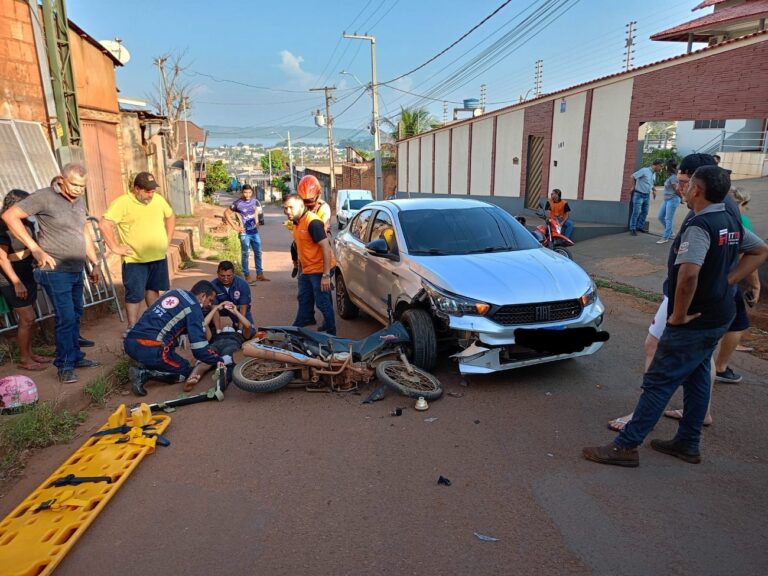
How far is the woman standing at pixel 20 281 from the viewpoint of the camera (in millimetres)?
4684

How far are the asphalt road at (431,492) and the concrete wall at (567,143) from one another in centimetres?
1208

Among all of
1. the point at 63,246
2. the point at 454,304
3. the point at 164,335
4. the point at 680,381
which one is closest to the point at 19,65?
the point at 63,246

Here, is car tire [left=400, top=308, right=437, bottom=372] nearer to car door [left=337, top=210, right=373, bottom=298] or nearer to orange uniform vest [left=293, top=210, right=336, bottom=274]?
orange uniform vest [left=293, top=210, right=336, bottom=274]

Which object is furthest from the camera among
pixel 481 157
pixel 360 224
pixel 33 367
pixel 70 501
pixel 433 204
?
pixel 481 157

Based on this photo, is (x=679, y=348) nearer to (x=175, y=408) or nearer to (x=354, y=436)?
(x=354, y=436)

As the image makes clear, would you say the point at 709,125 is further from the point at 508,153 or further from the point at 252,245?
the point at 252,245

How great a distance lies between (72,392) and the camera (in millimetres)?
4566

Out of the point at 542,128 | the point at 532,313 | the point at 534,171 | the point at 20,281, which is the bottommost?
the point at 532,313

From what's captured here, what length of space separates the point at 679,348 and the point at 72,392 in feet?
15.2

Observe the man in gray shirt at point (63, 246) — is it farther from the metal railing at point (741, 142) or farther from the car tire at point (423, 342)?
the metal railing at point (741, 142)

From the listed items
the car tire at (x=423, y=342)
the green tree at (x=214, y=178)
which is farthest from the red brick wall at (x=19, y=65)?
the green tree at (x=214, y=178)

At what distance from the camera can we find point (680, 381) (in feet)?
11.0

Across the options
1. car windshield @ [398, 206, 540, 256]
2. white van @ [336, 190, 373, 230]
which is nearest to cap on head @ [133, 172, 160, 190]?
car windshield @ [398, 206, 540, 256]

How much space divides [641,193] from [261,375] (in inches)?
434
